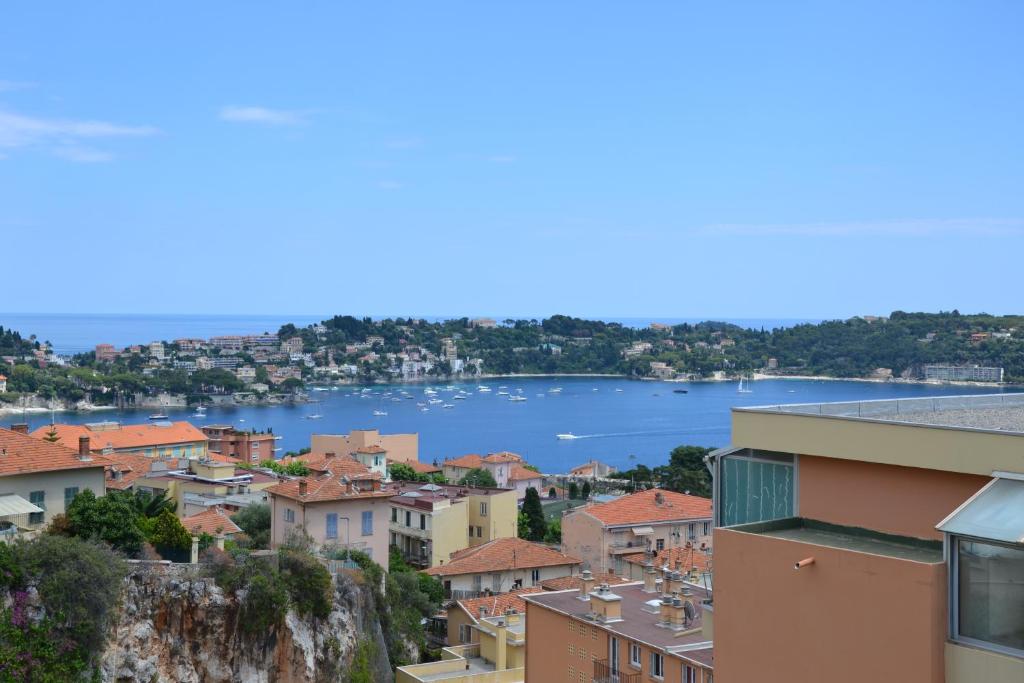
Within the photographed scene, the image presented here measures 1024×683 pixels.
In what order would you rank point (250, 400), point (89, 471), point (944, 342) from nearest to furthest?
point (89, 471) → point (250, 400) → point (944, 342)

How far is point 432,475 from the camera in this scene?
134ft

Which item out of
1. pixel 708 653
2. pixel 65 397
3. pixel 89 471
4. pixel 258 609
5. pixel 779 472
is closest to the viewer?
pixel 779 472

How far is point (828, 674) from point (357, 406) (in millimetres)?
106465

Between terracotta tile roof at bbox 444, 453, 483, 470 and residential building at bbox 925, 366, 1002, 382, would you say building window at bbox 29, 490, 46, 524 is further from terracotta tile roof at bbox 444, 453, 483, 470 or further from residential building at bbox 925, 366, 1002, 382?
residential building at bbox 925, 366, 1002, 382

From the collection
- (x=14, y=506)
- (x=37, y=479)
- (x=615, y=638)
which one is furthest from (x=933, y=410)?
(x=37, y=479)

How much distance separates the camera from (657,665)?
1013 cm

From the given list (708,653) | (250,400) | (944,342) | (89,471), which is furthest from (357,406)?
(708,653)

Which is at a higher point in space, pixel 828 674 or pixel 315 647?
pixel 828 674

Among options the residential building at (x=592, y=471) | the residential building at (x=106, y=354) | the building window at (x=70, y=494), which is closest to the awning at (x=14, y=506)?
the building window at (x=70, y=494)

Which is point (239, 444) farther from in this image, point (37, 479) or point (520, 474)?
point (37, 479)

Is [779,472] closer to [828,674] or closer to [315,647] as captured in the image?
[828,674]

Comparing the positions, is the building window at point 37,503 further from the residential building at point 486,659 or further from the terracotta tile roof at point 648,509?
the terracotta tile roof at point 648,509

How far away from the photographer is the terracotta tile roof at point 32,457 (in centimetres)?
1455

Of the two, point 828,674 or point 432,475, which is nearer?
point 828,674
